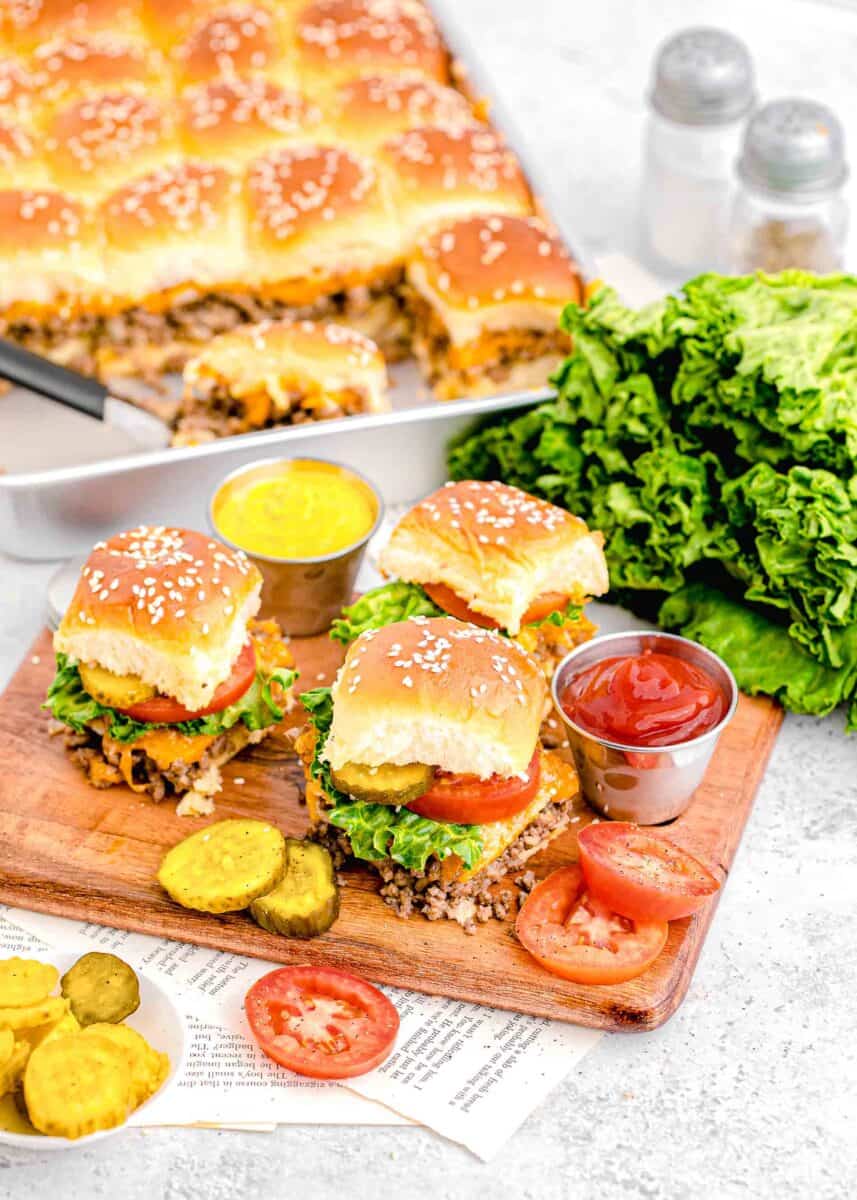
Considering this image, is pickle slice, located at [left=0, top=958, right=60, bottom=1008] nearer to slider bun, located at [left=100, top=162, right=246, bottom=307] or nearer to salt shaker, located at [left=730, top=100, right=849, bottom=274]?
slider bun, located at [left=100, top=162, right=246, bottom=307]

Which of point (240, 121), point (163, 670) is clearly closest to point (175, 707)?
point (163, 670)

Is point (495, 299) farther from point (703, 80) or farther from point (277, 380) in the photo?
point (703, 80)

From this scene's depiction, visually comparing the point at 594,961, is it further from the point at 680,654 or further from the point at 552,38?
the point at 552,38

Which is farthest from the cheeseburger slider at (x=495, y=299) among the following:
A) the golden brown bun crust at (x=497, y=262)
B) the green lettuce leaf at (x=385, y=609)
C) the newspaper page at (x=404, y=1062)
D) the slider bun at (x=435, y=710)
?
the newspaper page at (x=404, y=1062)

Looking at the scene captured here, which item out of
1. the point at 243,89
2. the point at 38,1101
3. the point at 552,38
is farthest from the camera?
the point at 552,38

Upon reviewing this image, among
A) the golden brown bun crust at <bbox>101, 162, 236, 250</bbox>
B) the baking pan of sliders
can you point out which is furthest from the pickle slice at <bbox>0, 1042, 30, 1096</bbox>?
the golden brown bun crust at <bbox>101, 162, 236, 250</bbox>

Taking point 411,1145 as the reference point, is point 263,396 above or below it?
above

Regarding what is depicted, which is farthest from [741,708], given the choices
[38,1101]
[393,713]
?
[38,1101]
